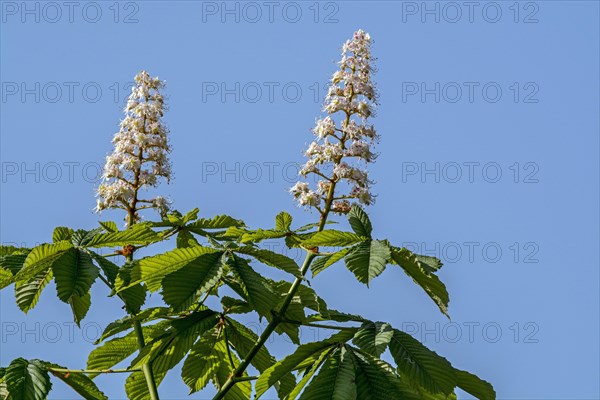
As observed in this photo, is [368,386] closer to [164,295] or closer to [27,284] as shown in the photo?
[164,295]

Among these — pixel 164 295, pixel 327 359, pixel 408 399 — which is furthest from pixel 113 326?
pixel 408 399

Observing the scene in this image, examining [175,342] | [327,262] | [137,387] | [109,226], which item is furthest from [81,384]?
[327,262]

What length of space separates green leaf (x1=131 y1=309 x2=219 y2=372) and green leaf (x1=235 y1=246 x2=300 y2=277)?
1.91 ft

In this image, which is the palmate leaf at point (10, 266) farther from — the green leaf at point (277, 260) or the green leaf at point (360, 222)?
the green leaf at point (360, 222)

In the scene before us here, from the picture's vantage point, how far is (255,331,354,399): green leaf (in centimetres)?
442

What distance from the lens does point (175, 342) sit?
5172mm

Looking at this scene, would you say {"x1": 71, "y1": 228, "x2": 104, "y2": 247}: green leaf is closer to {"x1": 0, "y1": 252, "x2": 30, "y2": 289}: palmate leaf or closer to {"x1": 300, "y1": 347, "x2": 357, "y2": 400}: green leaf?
{"x1": 0, "y1": 252, "x2": 30, "y2": 289}: palmate leaf

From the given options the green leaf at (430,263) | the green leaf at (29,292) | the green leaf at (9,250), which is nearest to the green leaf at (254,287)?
the green leaf at (430,263)

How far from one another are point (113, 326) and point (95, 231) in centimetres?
55

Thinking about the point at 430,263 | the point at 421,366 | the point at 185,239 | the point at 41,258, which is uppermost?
the point at 185,239

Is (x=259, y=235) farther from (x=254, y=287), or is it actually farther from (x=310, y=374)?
(x=310, y=374)

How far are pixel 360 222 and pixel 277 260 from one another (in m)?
0.42

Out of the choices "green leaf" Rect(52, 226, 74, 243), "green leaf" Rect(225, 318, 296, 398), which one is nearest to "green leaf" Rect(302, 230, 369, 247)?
"green leaf" Rect(225, 318, 296, 398)

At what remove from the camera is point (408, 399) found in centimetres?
420
